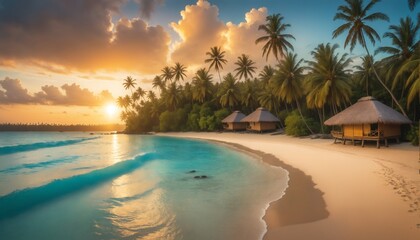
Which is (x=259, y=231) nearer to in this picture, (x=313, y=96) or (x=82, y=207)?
(x=82, y=207)

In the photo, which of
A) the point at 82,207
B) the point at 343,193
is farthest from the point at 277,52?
the point at 82,207

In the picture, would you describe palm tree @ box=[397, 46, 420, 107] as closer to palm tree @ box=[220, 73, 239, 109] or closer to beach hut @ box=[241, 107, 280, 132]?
beach hut @ box=[241, 107, 280, 132]

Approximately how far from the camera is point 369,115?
16500mm

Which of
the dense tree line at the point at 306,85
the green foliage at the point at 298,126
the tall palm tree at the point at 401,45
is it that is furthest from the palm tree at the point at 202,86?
the tall palm tree at the point at 401,45

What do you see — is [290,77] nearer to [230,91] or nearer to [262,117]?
[262,117]

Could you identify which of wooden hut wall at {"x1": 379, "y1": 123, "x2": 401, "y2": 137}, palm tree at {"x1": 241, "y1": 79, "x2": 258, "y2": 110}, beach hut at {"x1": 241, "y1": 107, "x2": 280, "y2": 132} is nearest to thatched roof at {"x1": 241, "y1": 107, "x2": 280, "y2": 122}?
beach hut at {"x1": 241, "y1": 107, "x2": 280, "y2": 132}

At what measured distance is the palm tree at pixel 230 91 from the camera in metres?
38.9

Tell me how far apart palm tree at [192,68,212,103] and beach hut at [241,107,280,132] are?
40.8 feet

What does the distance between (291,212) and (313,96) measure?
19.9m

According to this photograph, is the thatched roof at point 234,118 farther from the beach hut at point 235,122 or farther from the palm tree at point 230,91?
the palm tree at point 230,91

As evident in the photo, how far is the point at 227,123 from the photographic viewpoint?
39594 mm

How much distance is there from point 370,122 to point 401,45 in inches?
357

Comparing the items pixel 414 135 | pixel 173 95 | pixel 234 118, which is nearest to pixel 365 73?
pixel 414 135

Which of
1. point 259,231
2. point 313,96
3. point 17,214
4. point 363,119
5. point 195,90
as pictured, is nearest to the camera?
point 259,231
